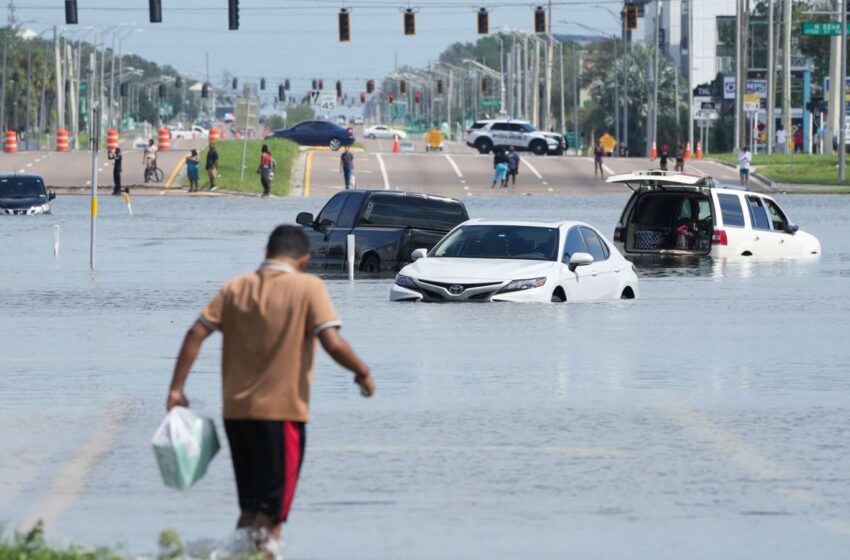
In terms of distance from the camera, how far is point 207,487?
33.9 ft

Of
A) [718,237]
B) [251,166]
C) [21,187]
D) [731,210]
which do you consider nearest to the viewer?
[718,237]

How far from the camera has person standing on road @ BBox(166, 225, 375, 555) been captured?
25.6 ft

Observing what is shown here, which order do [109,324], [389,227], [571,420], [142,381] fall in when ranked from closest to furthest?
[571,420], [142,381], [109,324], [389,227]

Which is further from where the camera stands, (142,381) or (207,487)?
(142,381)

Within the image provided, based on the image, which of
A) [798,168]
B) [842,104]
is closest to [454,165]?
[798,168]

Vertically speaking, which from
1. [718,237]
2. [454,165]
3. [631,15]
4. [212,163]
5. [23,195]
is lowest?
[454,165]

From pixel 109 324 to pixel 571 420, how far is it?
Answer: 9.61 meters

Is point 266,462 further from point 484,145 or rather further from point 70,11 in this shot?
point 484,145

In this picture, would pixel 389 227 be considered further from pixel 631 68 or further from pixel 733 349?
pixel 631 68

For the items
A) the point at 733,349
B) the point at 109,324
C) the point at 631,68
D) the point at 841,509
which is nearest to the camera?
the point at 841,509

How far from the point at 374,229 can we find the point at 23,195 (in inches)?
1075

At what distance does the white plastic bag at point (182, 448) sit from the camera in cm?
774

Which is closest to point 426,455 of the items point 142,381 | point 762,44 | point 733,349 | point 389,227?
point 142,381

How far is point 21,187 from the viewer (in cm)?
5559
